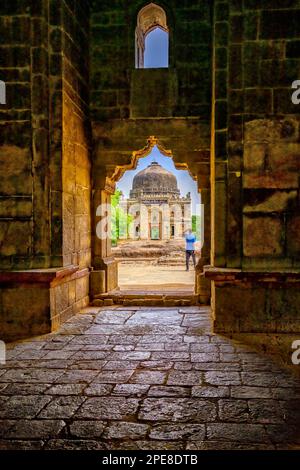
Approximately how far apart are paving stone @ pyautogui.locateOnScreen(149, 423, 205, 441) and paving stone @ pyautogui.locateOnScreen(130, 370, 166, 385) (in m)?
0.79

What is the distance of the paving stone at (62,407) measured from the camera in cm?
283

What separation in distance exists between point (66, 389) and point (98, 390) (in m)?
0.28

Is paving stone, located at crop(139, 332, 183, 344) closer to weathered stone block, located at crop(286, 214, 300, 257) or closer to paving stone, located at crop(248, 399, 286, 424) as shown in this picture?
paving stone, located at crop(248, 399, 286, 424)

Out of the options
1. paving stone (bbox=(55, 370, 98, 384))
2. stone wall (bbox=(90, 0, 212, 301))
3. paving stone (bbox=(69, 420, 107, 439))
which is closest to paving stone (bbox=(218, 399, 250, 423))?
paving stone (bbox=(69, 420, 107, 439))

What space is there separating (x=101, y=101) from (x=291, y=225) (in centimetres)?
404

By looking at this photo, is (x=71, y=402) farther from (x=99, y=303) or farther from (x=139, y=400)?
(x=99, y=303)

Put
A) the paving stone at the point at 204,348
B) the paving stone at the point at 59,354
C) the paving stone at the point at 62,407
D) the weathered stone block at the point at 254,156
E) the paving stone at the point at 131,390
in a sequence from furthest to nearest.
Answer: the weathered stone block at the point at 254,156 → the paving stone at the point at 204,348 → the paving stone at the point at 59,354 → the paving stone at the point at 131,390 → the paving stone at the point at 62,407

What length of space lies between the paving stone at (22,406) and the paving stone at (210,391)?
1236mm

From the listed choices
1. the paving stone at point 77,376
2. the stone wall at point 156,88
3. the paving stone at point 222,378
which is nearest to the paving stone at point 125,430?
the paving stone at point 77,376

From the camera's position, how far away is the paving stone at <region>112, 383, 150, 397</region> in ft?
10.6

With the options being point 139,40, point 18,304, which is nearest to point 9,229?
point 18,304

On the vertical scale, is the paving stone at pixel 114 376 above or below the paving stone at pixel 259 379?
below

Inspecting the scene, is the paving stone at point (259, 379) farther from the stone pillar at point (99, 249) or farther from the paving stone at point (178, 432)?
the stone pillar at point (99, 249)
